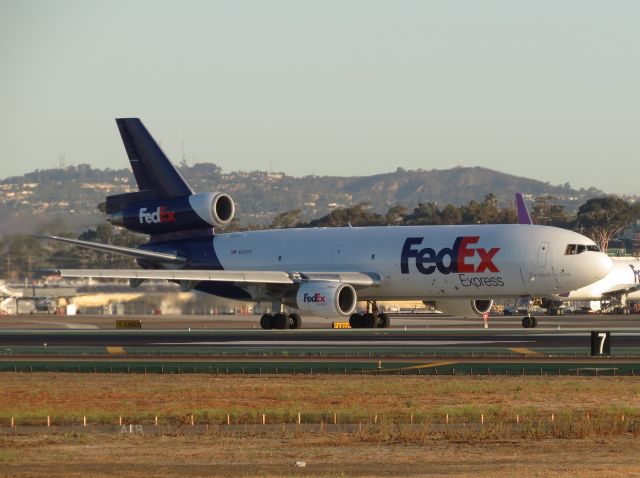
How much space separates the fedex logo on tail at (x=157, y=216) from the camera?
68.3 meters

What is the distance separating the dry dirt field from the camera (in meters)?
19.0

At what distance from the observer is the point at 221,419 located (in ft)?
81.7

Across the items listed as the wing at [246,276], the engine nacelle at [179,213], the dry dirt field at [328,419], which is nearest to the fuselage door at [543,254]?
the wing at [246,276]

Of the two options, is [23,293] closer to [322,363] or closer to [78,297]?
[78,297]

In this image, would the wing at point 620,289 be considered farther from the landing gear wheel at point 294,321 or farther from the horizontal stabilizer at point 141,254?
the landing gear wheel at point 294,321

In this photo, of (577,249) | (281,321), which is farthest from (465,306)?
(281,321)

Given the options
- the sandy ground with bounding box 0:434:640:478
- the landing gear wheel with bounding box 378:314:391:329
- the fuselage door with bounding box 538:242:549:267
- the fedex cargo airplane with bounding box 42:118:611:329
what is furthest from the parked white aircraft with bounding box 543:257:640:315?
the sandy ground with bounding box 0:434:640:478

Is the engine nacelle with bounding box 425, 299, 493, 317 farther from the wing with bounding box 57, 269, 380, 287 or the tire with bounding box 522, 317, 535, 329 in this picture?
the wing with bounding box 57, 269, 380, 287

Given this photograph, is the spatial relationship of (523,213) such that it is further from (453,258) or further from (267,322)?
(267,322)

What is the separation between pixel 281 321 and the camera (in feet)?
206

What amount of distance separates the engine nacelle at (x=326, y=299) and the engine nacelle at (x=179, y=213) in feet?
28.5

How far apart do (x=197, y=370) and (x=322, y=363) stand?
4.02 m

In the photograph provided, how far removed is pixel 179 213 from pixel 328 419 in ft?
146

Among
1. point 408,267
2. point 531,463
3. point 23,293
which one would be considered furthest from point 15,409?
point 23,293
